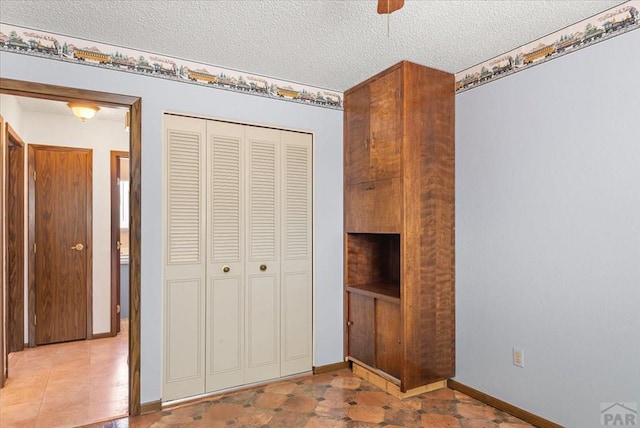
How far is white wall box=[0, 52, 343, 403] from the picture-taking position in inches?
99.4

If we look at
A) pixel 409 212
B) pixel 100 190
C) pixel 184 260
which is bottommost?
pixel 184 260

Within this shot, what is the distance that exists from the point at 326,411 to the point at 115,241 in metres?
3.21

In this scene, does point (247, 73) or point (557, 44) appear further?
point (247, 73)

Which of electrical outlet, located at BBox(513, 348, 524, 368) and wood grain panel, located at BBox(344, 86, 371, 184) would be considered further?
wood grain panel, located at BBox(344, 86, 371, 184)

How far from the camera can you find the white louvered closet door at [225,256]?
2.94 meters

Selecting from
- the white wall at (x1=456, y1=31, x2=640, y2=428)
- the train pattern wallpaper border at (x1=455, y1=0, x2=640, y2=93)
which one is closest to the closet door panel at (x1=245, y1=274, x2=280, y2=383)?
the white wall at (x1=456, y1=31, x2=640, y2=428)

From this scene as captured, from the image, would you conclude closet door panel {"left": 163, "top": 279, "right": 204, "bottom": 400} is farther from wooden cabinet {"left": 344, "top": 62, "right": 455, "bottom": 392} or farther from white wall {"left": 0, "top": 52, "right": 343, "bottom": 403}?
wooden cabinet {"left": 344, "top": 62, "right": 455, "bottom": 392}

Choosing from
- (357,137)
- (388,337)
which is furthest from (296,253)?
Answer: (357,137)

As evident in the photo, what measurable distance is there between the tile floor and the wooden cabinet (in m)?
1.93

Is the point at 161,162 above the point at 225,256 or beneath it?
above

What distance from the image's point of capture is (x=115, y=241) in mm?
4582

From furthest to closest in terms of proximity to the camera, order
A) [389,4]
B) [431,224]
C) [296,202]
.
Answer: [296,202]
[431,224]
[389,4]

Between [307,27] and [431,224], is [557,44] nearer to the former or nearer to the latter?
[431,224]

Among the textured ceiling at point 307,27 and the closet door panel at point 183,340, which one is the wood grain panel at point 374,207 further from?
the closet door panel at point 183,340
